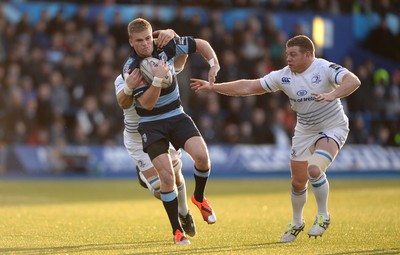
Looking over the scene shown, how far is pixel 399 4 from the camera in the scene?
32.8m

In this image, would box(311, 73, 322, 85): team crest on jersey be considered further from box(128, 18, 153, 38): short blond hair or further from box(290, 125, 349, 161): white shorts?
box(128, 18, 153, 38): short blond hair

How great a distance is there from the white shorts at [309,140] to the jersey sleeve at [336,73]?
622 millimetres

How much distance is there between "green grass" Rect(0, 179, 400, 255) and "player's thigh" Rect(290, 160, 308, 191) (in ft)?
2.10

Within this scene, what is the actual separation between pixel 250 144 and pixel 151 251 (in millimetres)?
16884

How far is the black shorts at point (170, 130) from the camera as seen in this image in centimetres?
1105

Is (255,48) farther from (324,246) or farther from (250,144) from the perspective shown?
(324,246)

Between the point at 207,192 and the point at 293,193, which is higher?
the point at 293,193

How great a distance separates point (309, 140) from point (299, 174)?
16.2 inches

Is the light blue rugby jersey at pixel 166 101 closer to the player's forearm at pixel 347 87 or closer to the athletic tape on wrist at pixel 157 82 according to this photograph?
the athletic tape on wrist at pixel 157 82

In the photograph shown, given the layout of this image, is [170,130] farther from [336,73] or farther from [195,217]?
[195,217]

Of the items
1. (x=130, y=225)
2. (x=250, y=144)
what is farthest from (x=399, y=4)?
(x=130, y=225)

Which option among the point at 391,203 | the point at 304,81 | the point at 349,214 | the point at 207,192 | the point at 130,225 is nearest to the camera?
the point at 304,81

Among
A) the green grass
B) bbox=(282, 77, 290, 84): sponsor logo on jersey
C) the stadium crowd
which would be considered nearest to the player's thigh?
the green grass

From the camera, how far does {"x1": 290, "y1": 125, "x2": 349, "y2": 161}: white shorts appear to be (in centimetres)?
1130
